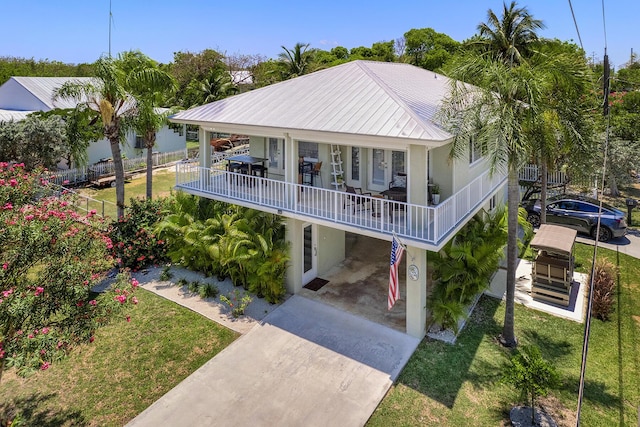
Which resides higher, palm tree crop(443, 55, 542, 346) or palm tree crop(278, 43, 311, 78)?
palm tree crop(278, 43, 311, 78)

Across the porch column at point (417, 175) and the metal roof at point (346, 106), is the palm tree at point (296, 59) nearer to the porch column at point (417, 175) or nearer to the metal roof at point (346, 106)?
the metal roof at point (346, 106)

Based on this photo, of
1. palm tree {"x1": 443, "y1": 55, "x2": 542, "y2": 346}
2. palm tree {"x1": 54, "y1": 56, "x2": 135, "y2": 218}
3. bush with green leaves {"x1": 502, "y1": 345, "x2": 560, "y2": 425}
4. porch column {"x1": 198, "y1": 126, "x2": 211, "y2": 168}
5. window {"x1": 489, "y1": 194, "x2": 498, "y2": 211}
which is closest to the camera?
bush with green leaves {"x1": 502, "y1": 345, "x2": 560, "y2": 425}

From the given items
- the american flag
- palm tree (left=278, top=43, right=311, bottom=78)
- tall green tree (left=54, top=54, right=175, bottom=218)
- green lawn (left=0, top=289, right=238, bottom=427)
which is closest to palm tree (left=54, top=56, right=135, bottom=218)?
tall green tree (left=54, top=54, right=175, bottom=218)

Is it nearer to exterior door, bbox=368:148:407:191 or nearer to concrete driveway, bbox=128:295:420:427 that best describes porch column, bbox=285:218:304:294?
concrete driveway, bbox=128:295:420:427

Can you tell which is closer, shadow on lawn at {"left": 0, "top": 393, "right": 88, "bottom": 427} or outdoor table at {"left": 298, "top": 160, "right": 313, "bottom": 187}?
shadow on lawn at {"left": 0, "top": 393, "right": 88, "bottom": 427}

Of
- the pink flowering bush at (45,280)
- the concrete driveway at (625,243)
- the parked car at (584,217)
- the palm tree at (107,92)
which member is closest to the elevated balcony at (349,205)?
the palm tree at (107,92)

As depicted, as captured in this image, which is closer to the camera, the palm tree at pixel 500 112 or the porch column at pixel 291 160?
the palm tree at pixel 500 112
